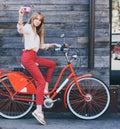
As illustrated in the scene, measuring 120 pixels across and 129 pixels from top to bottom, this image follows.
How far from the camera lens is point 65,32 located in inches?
307

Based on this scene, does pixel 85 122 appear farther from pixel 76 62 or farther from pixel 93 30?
pixel 93 30

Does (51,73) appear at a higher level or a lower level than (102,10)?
lower

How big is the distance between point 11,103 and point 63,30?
5.24 ft

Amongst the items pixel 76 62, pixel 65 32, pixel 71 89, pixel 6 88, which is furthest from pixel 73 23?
pixel 6 88

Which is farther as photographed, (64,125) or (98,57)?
(98,57)

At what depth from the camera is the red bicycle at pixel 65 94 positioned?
7438 mm

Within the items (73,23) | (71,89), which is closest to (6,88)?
(71,89)

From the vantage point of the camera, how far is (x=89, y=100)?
24.9 ft

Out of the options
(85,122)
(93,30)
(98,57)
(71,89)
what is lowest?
(85,122)

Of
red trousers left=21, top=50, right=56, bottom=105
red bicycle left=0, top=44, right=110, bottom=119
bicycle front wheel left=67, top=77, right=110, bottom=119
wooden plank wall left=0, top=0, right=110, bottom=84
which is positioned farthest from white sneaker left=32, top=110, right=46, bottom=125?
wooden plank wall left=0, top=0, right=110, bottom=84

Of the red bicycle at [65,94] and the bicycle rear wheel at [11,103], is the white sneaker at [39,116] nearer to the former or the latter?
the red bicycle at [65,94]

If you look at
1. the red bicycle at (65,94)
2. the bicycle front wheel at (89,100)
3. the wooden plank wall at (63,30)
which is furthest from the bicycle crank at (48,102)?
the wooden plank wall at (63,30)

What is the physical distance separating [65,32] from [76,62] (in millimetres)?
572

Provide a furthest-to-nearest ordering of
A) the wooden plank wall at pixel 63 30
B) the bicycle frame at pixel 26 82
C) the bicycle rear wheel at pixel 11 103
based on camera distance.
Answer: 1. the wooden plank wall at pixel 63 30
2. the bicycle rear wheel at pixel 11 103
3. the bicycle frame at pixel 26 82
